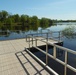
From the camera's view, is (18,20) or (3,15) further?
(18,20)

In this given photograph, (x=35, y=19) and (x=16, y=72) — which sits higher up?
(x=35, y=19)

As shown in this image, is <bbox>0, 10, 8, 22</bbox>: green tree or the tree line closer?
the tree line

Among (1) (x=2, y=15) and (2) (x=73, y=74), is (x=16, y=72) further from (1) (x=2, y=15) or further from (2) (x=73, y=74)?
(1) (x=2, y=15)

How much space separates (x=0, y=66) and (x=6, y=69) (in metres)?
0.38

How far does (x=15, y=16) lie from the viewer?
59562 millimetres

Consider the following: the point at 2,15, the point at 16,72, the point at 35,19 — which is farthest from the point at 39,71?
the point at 35,19

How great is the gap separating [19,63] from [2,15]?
173ft

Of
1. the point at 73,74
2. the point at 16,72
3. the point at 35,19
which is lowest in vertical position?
the point at 73,74

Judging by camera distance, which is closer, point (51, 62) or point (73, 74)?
point (73, 74)

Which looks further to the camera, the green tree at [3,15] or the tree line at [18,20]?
the green tree at [3,15]

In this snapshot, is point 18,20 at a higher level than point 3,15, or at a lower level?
lower

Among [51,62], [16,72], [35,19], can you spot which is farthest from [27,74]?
[35,19]

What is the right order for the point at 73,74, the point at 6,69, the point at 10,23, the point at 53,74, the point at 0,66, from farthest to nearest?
the point at 10,23 → the point at 73,74 → the point at 0,66 → the point at 6,69 → the point at 53,74

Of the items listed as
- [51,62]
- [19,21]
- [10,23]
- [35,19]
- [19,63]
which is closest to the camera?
[19,63]
